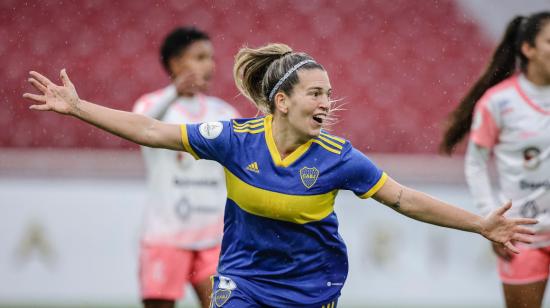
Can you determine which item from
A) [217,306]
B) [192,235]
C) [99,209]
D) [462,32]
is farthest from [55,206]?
[462,32]

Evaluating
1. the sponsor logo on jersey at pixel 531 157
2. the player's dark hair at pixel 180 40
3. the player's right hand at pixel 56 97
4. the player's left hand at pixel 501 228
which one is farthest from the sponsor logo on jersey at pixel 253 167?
the player's dark hair at pixel 180 40

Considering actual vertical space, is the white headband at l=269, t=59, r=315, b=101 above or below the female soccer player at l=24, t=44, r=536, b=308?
above

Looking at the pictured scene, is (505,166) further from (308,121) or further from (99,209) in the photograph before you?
(99,209)

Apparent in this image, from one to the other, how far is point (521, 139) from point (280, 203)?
6.37 feet

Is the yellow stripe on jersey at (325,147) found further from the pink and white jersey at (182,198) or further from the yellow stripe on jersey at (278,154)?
the pink and white jersey at (182,198)

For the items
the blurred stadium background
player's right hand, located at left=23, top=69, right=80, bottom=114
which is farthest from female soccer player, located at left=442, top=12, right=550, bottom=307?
player's right hand, located at left=23, top=69, right=80, bottom=114

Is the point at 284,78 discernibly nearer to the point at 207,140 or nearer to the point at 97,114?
the point at 207,140

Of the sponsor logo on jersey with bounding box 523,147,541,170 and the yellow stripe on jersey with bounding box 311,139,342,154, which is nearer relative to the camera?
the yellow stripe on jersey with bounding box 311,139,342,154

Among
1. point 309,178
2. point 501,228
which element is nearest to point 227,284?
point 309,178

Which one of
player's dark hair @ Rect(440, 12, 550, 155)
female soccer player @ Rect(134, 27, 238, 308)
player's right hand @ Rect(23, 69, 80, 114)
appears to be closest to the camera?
player's right hand @ Rect(23, 69, 80, 114)

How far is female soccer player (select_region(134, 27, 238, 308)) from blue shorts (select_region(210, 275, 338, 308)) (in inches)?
64.6

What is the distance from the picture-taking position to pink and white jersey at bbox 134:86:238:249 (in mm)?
6332

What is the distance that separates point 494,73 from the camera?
6.15m

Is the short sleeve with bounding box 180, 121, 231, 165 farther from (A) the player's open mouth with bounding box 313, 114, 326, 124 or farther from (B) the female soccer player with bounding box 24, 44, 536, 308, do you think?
(A) the player's open mouth with bounding box 313, 114, 326, 124
